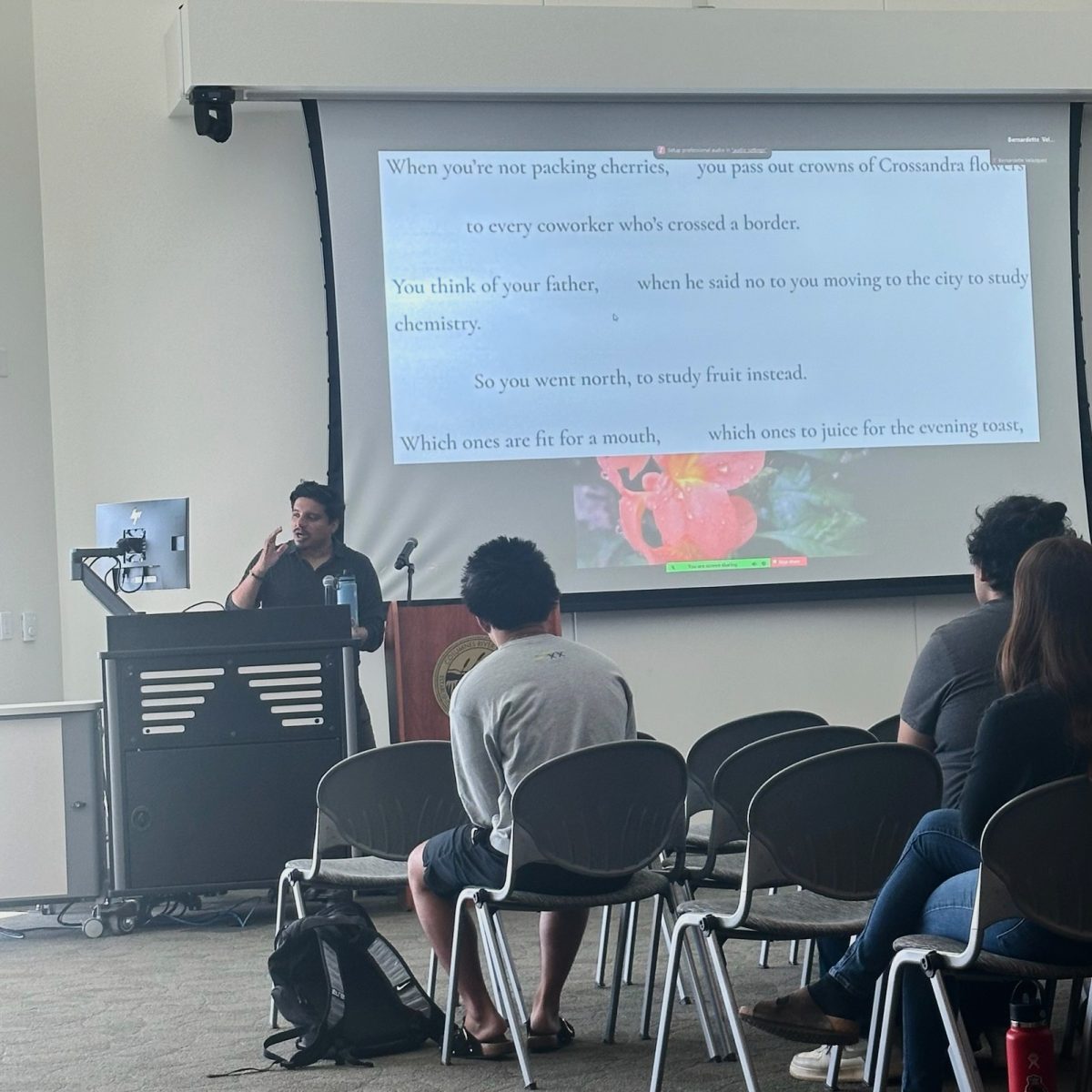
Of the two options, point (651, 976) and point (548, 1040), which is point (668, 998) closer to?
point (651, 976)

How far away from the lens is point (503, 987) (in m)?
3.25

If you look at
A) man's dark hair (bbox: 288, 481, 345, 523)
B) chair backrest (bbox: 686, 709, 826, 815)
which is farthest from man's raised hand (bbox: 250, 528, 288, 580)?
chair backrest (bbox: 686, 709, 826, 815)

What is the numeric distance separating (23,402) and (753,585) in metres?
3.19

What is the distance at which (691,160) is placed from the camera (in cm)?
640

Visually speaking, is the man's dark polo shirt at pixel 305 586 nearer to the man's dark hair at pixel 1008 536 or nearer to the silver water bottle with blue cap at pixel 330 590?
the silver water bottle with blue cap at pixel 330 590

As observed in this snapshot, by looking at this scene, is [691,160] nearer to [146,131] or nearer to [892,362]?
[892,362]

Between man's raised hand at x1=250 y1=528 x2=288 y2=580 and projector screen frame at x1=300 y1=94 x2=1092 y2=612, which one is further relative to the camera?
projector screen frame at x1=300 y1=94 x2=1092 y2=612

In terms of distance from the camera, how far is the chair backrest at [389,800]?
3.51 meters

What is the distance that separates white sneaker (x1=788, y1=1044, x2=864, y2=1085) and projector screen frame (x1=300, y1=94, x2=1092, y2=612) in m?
3.34

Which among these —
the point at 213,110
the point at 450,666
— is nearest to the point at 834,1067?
the point at 450,666

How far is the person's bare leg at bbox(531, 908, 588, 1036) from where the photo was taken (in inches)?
130

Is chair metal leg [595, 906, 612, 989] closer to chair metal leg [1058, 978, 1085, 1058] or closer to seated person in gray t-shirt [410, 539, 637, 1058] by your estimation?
seated person in gray t-shirt [410, 539, 637, 1058]

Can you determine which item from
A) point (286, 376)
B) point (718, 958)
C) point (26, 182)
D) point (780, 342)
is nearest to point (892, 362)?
point (780, 342)

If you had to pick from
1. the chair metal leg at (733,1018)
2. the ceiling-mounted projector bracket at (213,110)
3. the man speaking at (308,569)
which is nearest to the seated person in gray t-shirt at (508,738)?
the chair metal leg at (733,1018)
